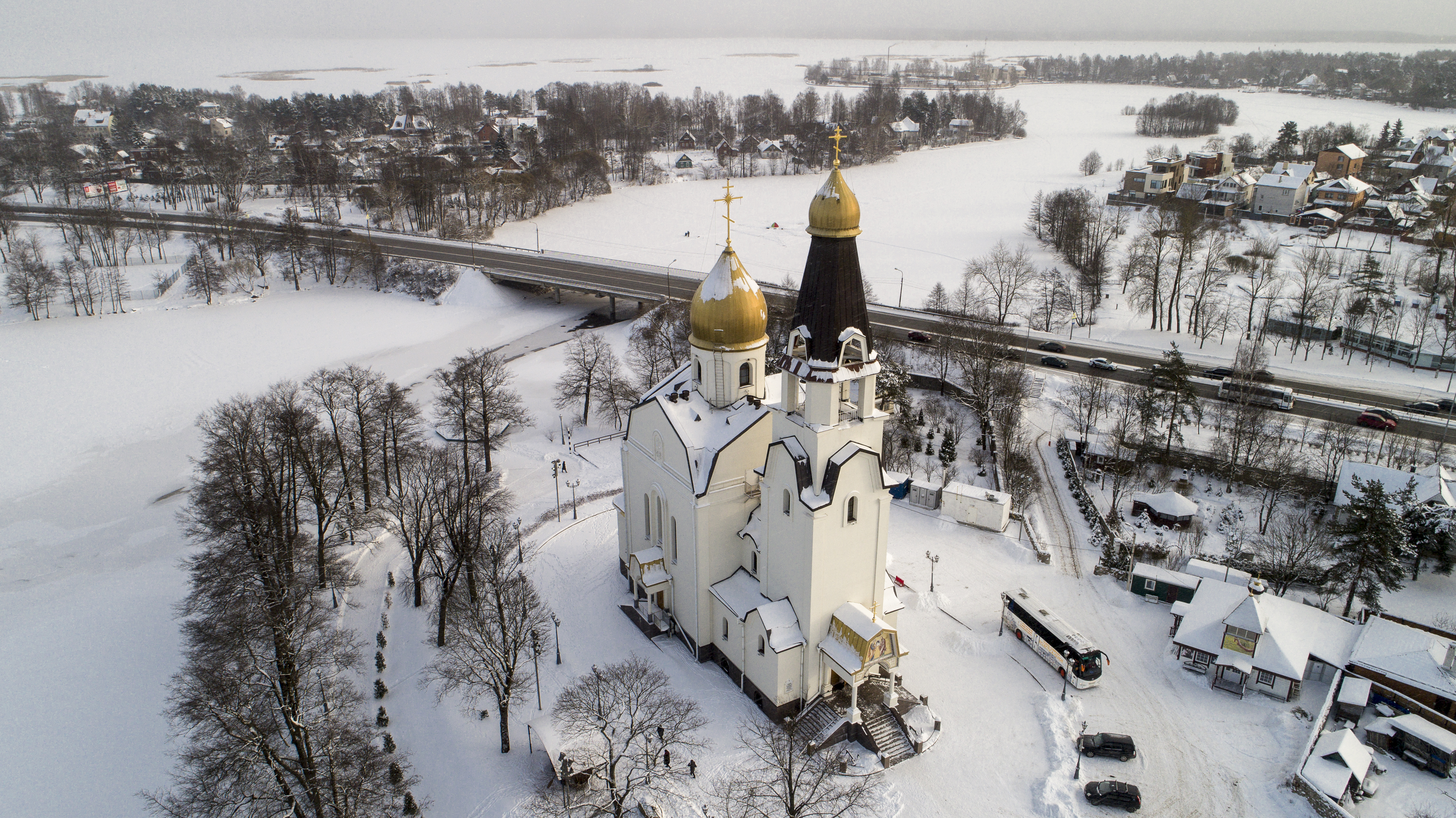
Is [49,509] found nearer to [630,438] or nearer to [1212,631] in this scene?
[630,438]

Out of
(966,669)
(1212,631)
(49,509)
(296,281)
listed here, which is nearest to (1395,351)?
(1212,631)

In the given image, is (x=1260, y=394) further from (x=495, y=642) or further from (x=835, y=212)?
(x=495, y=642)

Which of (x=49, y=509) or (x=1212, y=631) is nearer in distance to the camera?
(x=1212, y=631)

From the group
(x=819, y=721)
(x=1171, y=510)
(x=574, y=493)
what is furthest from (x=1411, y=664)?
(x=574, y=493)

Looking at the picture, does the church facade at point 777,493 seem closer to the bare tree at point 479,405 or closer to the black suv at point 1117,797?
the black suv at point 1117,797

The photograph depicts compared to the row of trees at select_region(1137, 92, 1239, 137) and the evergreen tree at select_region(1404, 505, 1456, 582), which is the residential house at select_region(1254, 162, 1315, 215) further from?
the evergreen tree at select_region(1404, 505, 1456, 582)

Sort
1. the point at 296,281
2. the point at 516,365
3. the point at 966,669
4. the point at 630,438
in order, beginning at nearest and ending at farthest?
1. the point at 966,669
2. the point at 630,438
3. the point at 516,365
4. the point at 296,281

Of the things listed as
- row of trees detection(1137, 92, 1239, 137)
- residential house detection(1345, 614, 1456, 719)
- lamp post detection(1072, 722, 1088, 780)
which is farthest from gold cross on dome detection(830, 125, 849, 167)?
row of trees detection(1137, 92, 1239, 137)
